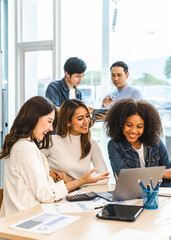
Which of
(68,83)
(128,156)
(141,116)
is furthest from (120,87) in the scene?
(128,156)

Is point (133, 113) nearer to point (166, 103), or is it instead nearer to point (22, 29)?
point (166, 103)

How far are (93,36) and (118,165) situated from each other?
2.25 metres

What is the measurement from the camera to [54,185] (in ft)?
6.68

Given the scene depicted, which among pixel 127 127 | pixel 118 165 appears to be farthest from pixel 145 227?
pixel 127 127

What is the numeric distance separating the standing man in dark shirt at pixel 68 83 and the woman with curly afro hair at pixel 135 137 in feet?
2.59

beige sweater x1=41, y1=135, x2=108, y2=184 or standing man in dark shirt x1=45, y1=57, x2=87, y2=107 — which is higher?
standing man in dark shirt x1=45, y1=57, x2=87, y2=107

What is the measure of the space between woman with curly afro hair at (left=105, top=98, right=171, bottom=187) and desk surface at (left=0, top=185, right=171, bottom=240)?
83 centimetres

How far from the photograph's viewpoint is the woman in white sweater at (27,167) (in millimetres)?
1931

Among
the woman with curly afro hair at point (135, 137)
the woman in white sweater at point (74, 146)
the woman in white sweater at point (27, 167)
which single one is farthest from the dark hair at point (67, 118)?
the woman in white sweater at point (27, 167)

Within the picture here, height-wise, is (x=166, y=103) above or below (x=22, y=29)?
below

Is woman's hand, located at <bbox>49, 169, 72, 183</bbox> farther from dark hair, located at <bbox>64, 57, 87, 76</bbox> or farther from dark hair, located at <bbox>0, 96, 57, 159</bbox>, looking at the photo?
dark hair, located at <bbox>64, 57, 87, 76</bbox>

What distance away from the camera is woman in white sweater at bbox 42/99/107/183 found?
269cm

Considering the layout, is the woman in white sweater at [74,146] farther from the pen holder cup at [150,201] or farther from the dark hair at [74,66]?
the pen holder cup at [150,201]

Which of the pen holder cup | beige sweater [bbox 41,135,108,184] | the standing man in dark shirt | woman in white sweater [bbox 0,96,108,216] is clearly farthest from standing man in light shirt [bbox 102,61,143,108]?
the pen holder cup
